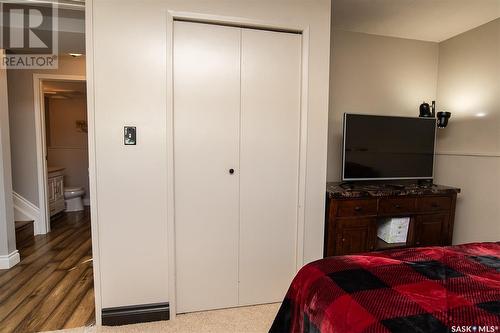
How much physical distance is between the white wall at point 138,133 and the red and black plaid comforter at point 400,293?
Answer: 43.0 inches

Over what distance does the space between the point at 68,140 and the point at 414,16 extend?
628cm

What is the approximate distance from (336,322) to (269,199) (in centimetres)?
129

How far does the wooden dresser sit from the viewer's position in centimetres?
230

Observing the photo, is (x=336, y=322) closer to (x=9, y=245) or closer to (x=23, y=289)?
(x=23, y=289)

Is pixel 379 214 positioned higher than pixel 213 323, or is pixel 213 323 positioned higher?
pixel 379 214

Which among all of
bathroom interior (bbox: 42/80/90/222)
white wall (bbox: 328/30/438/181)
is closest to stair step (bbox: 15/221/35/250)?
bathroom interior (bbox: 42/80/90/222)

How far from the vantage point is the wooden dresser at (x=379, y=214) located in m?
2.30

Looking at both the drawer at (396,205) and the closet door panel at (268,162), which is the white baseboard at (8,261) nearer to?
the closet door panel at (268,162)

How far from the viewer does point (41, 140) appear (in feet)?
11.9

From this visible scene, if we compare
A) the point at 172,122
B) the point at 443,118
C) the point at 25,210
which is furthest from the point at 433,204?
the point at 25,210

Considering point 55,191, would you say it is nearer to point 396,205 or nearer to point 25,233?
point 25,233

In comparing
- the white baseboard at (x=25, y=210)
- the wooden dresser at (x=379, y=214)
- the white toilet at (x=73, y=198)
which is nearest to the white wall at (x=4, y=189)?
the white baseboard at (x=25, y=210)

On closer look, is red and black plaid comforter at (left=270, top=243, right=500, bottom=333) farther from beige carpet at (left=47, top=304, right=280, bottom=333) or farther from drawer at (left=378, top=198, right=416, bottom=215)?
drawer at (left=378, top=198, right=416, bottom=215)

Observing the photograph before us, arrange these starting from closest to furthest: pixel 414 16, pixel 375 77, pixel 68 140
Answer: pixel 414 16, pixel 375 77, pixel 68 140
